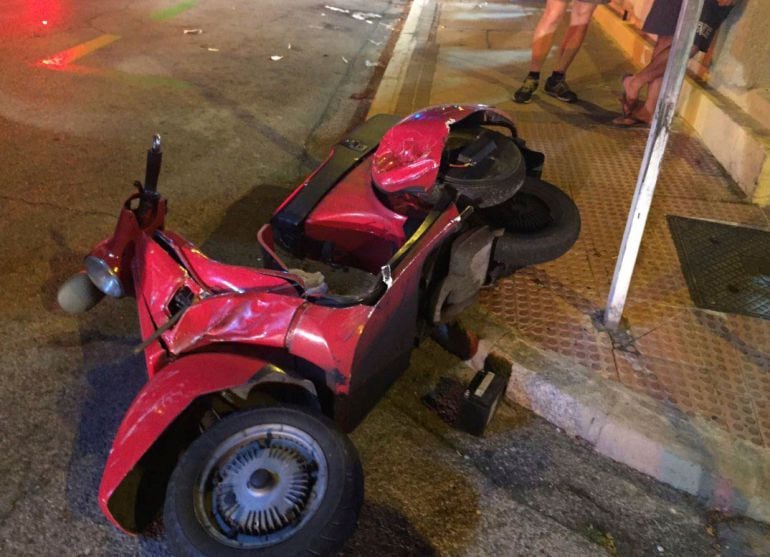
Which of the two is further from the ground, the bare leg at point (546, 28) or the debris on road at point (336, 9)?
the bare leg at point (546, 28)

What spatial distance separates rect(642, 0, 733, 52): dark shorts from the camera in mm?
4984

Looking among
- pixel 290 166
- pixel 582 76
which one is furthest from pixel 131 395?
pixel 582 76

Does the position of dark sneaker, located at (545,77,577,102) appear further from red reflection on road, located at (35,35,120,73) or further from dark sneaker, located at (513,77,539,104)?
red reflection on road, located at (35,35,120,73)

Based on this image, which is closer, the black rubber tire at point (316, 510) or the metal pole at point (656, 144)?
the black rubber tire at point (316, 510)

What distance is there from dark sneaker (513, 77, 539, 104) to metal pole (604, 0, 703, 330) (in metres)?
3.58

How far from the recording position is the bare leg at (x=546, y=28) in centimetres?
586

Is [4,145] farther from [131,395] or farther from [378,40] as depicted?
[378,40]

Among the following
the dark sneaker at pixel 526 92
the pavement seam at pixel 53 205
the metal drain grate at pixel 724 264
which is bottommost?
the pavement seam at pixel 53 205

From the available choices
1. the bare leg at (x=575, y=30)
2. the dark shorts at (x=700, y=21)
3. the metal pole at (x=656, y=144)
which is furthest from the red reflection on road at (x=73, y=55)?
the metal pole at (x=656, y=144)

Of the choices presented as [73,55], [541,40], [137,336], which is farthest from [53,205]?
[541,40]

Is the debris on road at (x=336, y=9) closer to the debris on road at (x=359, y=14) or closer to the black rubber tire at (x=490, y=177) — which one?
the debris on road at (x=359, y=14)

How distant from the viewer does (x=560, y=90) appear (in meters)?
6.25

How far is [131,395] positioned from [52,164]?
2.77 metres

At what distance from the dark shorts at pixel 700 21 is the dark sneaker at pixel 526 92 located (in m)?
1.12
